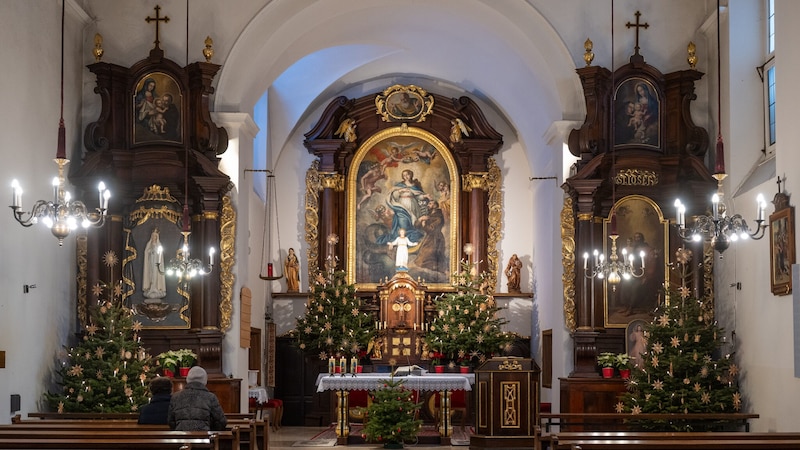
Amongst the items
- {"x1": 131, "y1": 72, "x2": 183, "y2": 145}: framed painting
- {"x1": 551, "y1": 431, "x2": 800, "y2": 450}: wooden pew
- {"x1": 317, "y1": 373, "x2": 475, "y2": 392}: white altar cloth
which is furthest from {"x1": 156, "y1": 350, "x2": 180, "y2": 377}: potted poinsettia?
{"x1": 551, "y1": 431, "x2": 800, "y2": 450}: wooden pew

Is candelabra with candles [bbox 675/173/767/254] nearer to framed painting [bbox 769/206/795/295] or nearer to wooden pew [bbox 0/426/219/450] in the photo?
framed painting [bbox 769/206/795/295]

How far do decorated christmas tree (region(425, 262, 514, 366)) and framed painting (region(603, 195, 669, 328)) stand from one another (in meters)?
4.60

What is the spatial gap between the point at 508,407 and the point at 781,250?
16.4ft

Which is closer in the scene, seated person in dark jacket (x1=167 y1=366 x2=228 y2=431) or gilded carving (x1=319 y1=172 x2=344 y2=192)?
seated person in dark jacket (x1=167 y1=366 x2=228 y2=431)

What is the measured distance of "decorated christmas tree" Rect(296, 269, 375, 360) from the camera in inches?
909

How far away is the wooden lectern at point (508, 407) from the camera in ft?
57.7

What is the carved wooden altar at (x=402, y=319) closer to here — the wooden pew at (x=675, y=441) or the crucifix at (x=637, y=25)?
the crucifix at (x=637, y=25)

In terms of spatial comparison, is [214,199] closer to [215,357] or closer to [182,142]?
[182,142]

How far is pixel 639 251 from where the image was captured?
60.5 ft

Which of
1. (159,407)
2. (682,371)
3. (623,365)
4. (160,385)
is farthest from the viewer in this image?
(623,365)

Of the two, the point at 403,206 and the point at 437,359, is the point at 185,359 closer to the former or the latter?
the point at 437,359

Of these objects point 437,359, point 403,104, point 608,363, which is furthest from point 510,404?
point 403,104

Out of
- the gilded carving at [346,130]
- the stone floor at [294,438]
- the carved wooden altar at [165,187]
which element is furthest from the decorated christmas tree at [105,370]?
the gilded carving at [346,130]

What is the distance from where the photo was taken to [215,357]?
18109mm
